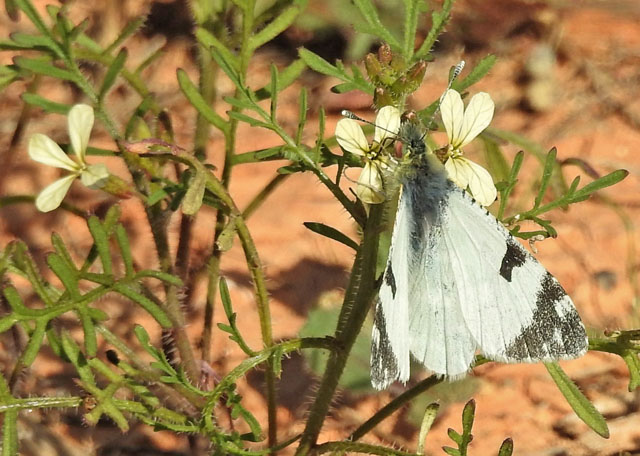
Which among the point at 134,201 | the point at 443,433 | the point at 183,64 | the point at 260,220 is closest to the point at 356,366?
the point at 443,433

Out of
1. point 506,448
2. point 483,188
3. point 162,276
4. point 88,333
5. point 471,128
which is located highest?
point 471,128

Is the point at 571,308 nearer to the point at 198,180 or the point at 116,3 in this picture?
the point at 198,180

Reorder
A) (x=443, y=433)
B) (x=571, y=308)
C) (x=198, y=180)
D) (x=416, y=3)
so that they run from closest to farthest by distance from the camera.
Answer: (x=571, y=308)
(x=198, y=180)
(x=416, y=3)
(x=443, y=433)

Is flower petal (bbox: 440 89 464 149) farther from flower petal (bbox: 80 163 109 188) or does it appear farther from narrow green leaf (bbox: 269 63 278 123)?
flower petal (bbox: 80 163 109 188)

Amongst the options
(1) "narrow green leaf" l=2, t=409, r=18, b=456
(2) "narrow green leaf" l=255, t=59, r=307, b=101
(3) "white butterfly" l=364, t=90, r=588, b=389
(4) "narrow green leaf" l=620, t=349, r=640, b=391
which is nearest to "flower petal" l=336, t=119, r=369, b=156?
(3) "white butterfly" l=364, t=90, r=588, b=389

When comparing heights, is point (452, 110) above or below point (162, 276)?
above

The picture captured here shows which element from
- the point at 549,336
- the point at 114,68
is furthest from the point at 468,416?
the point at 114,68

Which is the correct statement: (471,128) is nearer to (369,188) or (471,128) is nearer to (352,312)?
(369,188)
